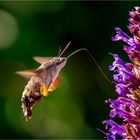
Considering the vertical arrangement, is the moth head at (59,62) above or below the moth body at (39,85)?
above

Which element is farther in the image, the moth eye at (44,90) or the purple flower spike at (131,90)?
the moth eye at (44,90)

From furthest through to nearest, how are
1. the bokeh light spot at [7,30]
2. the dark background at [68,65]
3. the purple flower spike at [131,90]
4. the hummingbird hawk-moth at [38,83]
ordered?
the dark background at [68,65] < the bokeh light spot at [7,30] < the hummingbird hawk-moth at [38,83] < the purple flower spike at [131,90]

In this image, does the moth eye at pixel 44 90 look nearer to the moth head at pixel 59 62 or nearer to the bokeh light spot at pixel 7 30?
the moth head at pixel 59 62

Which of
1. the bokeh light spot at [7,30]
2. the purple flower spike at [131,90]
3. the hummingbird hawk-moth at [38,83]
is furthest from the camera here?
the bokeh light spot at [7,30]

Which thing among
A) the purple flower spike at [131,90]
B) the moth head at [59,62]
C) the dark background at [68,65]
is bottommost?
the dark background at [68,65]

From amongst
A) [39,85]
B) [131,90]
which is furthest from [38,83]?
[131,90]

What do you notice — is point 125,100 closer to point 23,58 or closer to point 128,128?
point 128,128

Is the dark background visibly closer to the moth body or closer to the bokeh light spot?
the bokeh light spot

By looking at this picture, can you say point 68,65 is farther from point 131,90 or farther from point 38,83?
point 131,90

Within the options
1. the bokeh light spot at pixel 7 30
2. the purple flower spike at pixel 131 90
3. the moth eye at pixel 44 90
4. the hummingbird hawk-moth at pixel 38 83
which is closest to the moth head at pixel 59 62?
the hummingbird hawk-moth at pixel 38 83
